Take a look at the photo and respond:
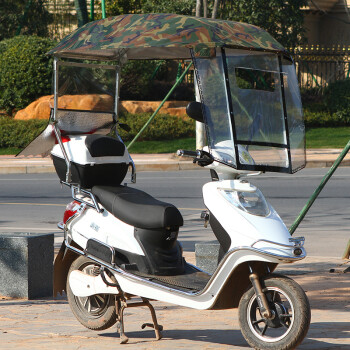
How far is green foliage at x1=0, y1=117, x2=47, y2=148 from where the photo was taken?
24.6 metres

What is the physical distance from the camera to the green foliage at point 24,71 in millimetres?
26844

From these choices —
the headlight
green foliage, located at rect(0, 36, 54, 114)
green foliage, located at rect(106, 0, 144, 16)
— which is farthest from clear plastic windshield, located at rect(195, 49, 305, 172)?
green foliage, located at rect(106, 0, 144, 16)

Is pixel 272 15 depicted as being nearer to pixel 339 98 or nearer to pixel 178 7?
pixel 178 7

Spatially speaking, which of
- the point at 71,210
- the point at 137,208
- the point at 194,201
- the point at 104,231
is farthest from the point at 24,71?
the point at 137,208

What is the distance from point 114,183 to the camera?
20.5 feet

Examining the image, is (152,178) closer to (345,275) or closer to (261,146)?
(345,275)

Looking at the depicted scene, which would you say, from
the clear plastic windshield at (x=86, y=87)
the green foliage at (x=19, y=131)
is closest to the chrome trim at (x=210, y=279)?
the clear plastic windshield at (x=86, y=87)

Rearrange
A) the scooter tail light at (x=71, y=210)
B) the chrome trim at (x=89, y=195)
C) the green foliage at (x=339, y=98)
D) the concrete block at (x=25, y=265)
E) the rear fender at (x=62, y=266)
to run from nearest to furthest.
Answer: the chrome trim at (x=89, y=195) < the scooter tail light at (x=71, y=210) < the rear fender at (x=62, y=266) < the concrete block at (x=25, y=265) < the green foliage at (x=339, y=98)

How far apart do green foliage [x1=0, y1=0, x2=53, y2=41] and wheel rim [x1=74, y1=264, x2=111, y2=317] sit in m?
28.0

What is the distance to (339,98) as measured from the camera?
28516 mm

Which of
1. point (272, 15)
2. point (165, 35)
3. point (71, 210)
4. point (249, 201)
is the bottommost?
point (272, 15)

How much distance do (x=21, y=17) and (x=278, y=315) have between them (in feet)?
97.1

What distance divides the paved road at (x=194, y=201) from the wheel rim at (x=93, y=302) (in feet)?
12.5

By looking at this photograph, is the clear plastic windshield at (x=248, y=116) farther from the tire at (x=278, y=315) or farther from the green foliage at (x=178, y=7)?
the green foliage at (x=178, y=7)
